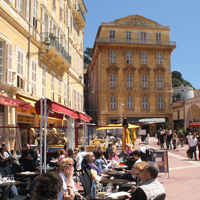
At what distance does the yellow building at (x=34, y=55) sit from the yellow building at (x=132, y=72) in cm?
1786

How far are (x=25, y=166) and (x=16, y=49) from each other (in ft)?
27.0

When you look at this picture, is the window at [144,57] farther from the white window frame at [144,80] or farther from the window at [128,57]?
the white window frame at [144,80]

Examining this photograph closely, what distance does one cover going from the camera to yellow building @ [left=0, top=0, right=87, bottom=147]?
45.8 feet

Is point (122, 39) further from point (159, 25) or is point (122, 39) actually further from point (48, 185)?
point (48, 185)

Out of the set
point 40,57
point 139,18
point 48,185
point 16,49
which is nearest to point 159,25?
point 139,18

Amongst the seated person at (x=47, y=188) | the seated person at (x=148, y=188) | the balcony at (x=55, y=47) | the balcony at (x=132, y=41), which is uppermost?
the balcony at (x=132, y=41)

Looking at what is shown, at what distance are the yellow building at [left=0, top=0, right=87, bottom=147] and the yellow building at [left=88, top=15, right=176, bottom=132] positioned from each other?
17860 mm

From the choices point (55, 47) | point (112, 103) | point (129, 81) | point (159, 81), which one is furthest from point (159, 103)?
point (55, 47)

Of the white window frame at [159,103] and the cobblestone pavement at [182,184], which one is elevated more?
the white window frame at [159,103]

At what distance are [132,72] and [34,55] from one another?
3037 centimetres

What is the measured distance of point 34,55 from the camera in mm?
17891

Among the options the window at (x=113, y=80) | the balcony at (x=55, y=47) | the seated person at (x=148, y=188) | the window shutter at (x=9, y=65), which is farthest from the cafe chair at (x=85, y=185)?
the window at (x=113, y=80)

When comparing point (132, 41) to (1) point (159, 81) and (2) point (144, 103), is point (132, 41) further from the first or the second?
(2) point (144, 103)

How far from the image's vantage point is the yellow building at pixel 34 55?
1396 centimetres
